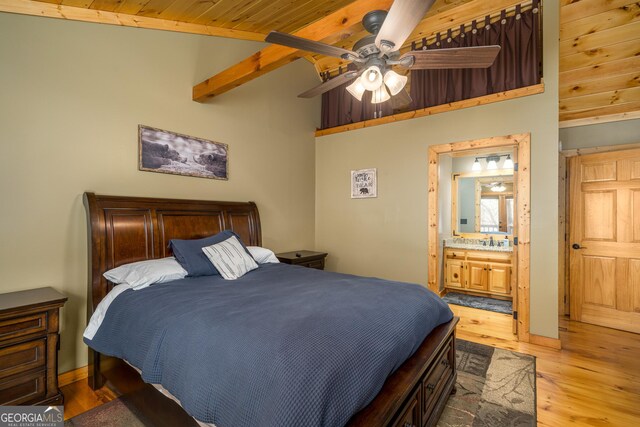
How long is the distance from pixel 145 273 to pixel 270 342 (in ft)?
5.10

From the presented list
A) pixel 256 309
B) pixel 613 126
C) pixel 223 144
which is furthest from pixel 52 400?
pixel 613 126

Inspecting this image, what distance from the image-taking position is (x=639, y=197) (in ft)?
11.5

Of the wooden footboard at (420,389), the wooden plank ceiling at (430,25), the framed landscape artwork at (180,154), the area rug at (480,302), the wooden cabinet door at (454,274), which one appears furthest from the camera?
the wooden cabinet door at (454,274)

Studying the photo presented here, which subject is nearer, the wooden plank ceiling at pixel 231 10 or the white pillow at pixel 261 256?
the wooden plank ceiling at pixel 231 10

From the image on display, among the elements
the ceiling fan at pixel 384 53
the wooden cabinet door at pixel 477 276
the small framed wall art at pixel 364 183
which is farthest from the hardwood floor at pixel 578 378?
the ceiling fan at pixel 384 53

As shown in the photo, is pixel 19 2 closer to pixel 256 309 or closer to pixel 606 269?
pixel 256 309

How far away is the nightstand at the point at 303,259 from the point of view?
12.7ft

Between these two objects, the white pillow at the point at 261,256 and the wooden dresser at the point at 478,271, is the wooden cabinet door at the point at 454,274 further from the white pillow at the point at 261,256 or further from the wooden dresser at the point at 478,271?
the white pillow at the point at 261,256

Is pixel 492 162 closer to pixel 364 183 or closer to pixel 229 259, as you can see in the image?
pixel 364 183

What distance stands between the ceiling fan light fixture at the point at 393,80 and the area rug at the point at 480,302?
351cm

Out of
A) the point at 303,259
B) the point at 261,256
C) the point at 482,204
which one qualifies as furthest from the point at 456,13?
the point at 261,256

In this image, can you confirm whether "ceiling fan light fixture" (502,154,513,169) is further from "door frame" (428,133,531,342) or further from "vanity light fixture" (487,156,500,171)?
"door frame" (428,133,531,342)

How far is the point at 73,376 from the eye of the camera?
2.46m

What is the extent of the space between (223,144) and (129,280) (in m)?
1.89
